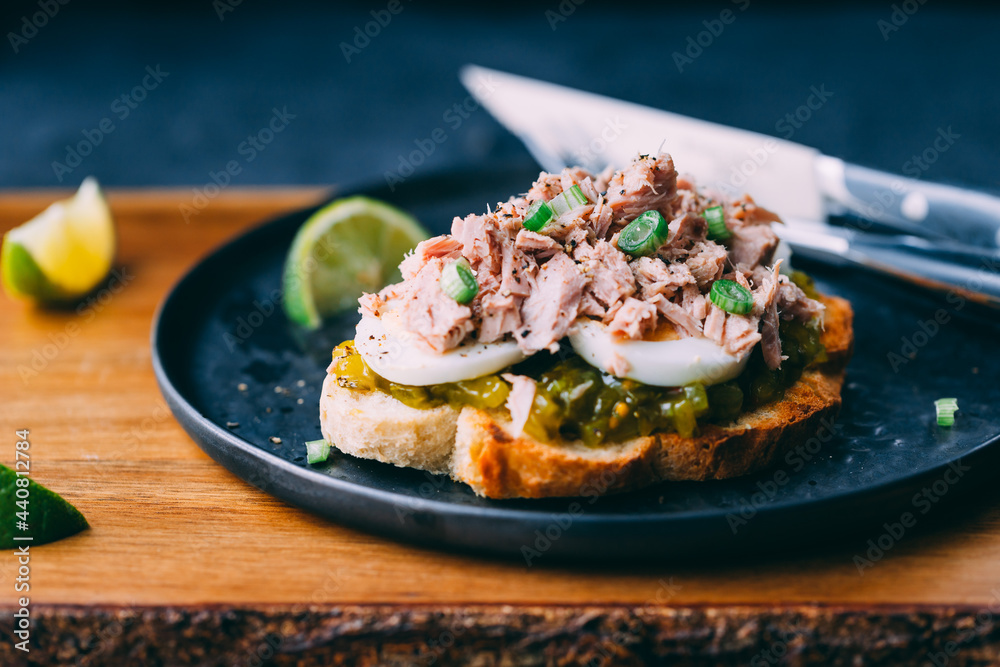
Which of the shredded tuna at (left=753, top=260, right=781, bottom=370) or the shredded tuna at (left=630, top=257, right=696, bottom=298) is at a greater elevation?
the shredded tuna at (left=630, top=257, right=696, bottom=298)

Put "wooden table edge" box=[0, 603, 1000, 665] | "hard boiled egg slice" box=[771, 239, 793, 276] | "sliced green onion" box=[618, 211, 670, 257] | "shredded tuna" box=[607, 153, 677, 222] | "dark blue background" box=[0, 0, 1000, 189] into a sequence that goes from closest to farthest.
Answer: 1. "wooden table edge" box=[0, 603, 1000, 665]
2. "sliced green onion" box=[618, 211, 670, 257]
3. "shredded tuna" box=[607, 153, 677, 222]
4. "hard boiled egg slice" box=[771, 239, 793, 276]
5. "dark blue background" box=[0, 0, 1000, 189]

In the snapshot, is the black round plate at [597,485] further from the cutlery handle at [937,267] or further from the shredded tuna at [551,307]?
the shredded tuna at [551,307]

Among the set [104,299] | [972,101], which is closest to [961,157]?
[972,101]

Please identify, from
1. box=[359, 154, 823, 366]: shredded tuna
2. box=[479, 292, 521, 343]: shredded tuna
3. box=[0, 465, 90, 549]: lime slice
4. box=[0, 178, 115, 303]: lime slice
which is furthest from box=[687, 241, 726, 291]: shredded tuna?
box=[0, 178, 115, 303]: lime slice

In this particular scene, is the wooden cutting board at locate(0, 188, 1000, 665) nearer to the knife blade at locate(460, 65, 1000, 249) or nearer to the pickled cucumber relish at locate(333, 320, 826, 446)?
the pickled cucumber relish at locate(333, 320, 826, 446)

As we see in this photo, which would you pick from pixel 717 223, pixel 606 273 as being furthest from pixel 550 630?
pixel 717 223

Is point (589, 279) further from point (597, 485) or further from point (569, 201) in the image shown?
point (597, 485)

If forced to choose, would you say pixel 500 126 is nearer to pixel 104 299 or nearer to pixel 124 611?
pixel 104 299

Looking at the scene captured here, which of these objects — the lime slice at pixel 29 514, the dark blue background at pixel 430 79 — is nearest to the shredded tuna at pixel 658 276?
the lime slice at pixel 29 514
